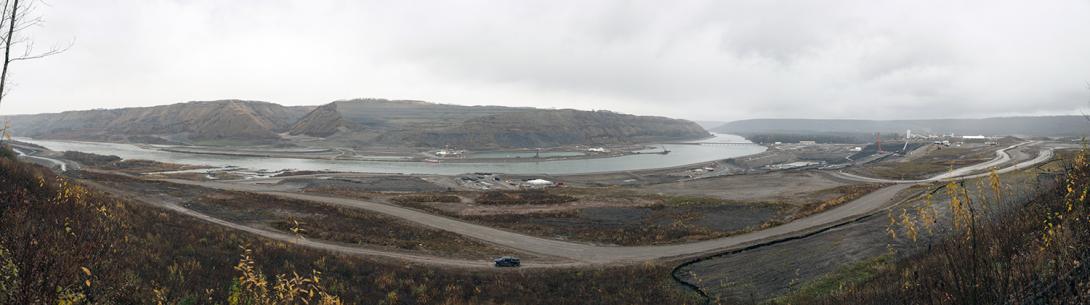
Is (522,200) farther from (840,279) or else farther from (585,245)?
(840,279)

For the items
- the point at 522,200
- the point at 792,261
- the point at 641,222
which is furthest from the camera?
the point at 522,200

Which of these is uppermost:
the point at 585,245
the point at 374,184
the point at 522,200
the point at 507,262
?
the point at 507,262

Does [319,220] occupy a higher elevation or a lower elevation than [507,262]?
higher

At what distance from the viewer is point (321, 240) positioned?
29094 mm

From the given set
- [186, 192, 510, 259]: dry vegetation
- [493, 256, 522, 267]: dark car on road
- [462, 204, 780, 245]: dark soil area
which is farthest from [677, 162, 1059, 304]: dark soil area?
[186, 192, 510, 259]: dry vegetation

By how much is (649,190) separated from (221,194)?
54.7m

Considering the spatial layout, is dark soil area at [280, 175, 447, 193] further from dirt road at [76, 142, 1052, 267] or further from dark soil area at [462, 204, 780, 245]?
dark soil area at [462, 204, 780, 245]

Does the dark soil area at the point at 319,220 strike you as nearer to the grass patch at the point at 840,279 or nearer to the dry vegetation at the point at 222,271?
the dry vegetation at the point at 222,271

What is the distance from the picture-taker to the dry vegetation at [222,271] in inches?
385

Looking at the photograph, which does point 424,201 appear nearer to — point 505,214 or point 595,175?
point 505,214

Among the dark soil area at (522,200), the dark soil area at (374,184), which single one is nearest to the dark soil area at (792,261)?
the dark soil area at (522,200)

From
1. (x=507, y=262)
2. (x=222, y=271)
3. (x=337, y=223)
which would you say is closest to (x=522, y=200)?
(x=337, y=223)

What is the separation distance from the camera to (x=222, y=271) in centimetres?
1452

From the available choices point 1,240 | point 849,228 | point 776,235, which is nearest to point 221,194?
point 1,240
